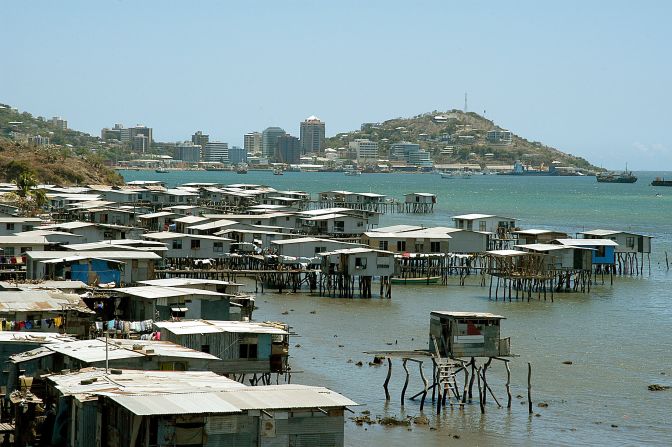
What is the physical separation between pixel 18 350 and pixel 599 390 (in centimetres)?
1939

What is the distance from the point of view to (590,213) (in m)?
152

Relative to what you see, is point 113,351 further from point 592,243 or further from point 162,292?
point 592,243

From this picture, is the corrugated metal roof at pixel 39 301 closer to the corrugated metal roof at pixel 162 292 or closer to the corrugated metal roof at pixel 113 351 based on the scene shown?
the corrugated metal roof at pixel 162 292

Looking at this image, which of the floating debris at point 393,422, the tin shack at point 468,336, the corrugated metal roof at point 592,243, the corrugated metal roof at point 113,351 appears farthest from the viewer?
the corrugated metal roof at point 592,243

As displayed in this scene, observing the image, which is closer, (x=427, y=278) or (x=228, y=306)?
(x=228, y=306)

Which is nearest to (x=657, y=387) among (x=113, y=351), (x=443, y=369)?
(x=443, y=369)

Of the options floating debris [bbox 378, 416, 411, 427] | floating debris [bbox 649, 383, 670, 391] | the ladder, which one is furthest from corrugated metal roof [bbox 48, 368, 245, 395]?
floating debris [bbox 649, 383, 670, 391]

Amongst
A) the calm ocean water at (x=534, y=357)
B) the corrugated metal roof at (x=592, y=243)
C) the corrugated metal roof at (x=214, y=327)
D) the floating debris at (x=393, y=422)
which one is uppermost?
the corrugated metal roof at (x=214, y=327)

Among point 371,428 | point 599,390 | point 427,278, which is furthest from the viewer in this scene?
point 427,278

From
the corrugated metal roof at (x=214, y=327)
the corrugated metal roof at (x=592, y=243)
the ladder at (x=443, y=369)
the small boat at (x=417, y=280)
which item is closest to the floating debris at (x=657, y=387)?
the ladder at (x=443, y=369)

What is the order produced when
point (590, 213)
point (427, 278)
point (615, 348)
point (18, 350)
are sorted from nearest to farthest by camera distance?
point (18, 350) → point (615, 348) → point (427, 278) → point (590, 213)

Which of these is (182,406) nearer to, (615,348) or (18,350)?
(18,350)

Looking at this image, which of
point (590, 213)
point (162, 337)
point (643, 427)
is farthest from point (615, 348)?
point (590, 213)

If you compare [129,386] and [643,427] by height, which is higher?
[129,386]
